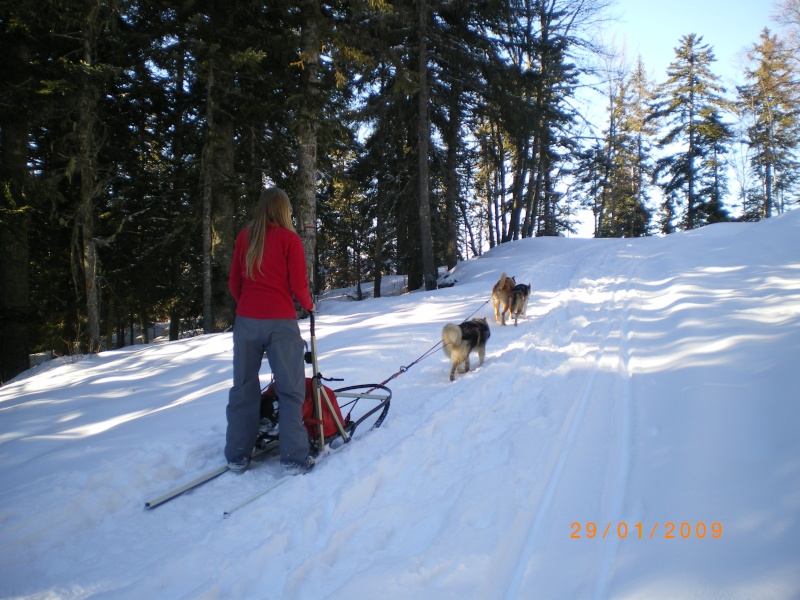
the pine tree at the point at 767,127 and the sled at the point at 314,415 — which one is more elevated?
the pine tree at the point at 767,127

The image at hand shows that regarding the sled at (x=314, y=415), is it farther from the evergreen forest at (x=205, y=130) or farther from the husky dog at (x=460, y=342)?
the evergreen forest at (x=205, y=130)

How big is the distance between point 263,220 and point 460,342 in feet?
10.8

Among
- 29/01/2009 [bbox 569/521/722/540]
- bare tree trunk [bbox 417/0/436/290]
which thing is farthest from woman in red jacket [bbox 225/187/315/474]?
bare tree trunk [bbox 417/0/436/290]

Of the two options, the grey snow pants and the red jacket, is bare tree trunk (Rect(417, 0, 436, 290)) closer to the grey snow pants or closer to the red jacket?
the red jacket

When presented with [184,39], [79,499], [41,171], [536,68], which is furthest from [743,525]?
[536,68]

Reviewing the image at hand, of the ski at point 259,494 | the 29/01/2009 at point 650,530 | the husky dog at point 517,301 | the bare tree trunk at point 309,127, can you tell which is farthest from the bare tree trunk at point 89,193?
the 29/01/2009 at point 650,530

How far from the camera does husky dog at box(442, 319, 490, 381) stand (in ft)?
19.4

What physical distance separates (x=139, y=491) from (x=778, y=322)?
670cm

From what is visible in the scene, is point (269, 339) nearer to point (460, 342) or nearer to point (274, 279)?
point (274, 279)

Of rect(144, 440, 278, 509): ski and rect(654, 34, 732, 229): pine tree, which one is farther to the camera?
rect(654, 34, 732, 229): pine tree

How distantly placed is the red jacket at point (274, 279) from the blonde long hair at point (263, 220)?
0.12 feet

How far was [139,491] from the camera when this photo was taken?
334 cm

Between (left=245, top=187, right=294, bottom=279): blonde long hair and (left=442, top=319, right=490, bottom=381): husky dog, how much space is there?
2939mm

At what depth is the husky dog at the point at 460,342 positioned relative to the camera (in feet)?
19.4
